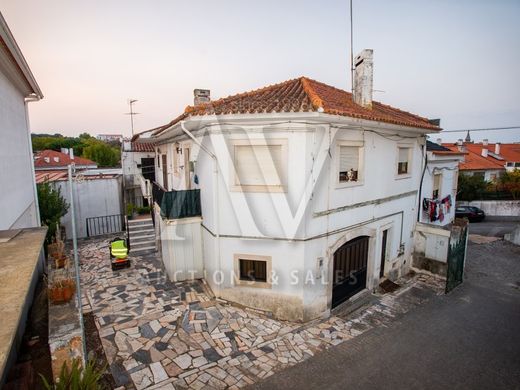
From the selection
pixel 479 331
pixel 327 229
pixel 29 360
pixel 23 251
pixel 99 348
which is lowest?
pixel 479 331

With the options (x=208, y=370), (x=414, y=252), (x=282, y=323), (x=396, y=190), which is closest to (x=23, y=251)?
(x=208, y=370)

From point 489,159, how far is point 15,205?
153 feet

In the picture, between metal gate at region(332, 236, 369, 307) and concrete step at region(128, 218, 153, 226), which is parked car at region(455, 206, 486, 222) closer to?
metal gate at region(332, 236, 369, 307)

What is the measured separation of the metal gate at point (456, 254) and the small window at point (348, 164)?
5.60 metres

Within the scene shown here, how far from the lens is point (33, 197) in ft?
33.2

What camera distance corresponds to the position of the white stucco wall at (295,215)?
823 cm

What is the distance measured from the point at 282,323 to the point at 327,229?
127 inches

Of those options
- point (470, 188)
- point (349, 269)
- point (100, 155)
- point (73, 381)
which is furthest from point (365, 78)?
point (100, 155)

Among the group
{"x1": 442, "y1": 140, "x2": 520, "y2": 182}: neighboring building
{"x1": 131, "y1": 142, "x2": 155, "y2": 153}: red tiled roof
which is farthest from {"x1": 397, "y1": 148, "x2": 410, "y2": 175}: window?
{"x1": 442, "y1": 140, "x2": 520, "y2": 182}: neighboring building

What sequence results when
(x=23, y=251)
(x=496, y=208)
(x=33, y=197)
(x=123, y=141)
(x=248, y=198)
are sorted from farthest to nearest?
(x=496, y=208), (x=123, y=141), (x=33, y=197), (x=248, y=198), (x=23, y=251)

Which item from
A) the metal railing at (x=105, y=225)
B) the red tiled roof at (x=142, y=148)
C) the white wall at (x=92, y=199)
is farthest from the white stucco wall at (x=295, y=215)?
the red tiled roof at (x=142, y=148)

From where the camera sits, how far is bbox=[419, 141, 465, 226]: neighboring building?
1431 cm

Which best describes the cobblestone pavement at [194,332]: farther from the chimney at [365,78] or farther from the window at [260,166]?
the chimney at [365,78]

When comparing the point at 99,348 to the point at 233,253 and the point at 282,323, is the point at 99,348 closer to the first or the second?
the point at 233,253
